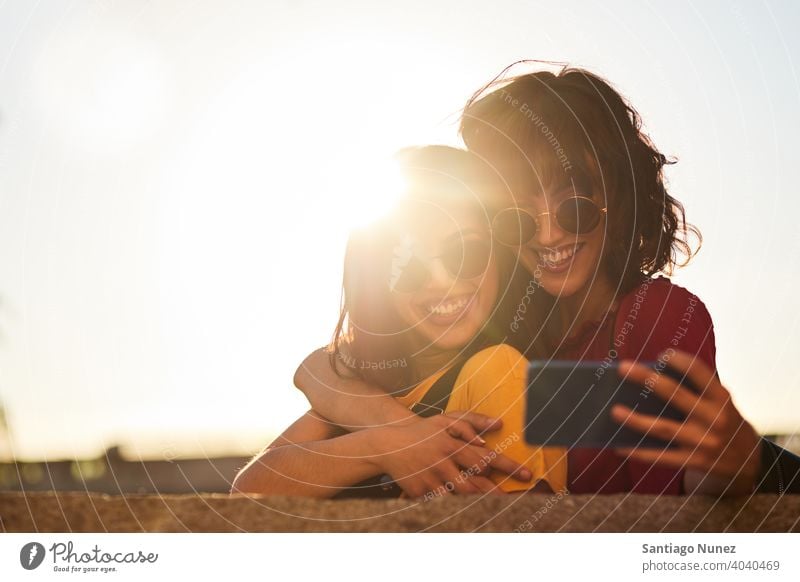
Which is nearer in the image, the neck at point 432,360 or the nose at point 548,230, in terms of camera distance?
the neck at point 432,360

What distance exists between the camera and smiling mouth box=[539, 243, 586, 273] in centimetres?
333

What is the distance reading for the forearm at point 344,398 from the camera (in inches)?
128

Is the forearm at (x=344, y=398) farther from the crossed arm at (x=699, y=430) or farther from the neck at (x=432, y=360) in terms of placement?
the neck at (x=432, y=360)

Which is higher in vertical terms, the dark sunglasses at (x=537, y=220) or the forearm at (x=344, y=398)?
the dark sunglasses at (x=537, y=220)

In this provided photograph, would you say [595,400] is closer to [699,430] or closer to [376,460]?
[699,430]

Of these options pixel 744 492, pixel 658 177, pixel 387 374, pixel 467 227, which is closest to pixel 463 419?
pixel 387 374

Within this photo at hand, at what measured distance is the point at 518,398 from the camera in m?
2.88

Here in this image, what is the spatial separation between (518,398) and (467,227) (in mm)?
694

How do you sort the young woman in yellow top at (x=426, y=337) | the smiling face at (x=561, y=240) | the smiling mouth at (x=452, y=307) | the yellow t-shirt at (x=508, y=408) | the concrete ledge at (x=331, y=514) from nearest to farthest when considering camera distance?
the concrete ledge at (x=331, y=514)
the yellow t-shirt at (x=508, y=408)
the young woman in yellow top at (x=426, y=337)
the smiling mouth at (x=452, y=307)
the smiling face at (x=561, y=240)

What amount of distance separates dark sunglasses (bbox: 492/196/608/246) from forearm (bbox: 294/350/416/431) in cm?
76

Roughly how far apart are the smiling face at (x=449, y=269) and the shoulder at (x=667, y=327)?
515 millimetres

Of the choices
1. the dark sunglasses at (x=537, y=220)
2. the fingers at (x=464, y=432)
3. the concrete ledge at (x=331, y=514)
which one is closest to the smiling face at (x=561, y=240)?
the dark sunglasses at (x=537, y=220)
